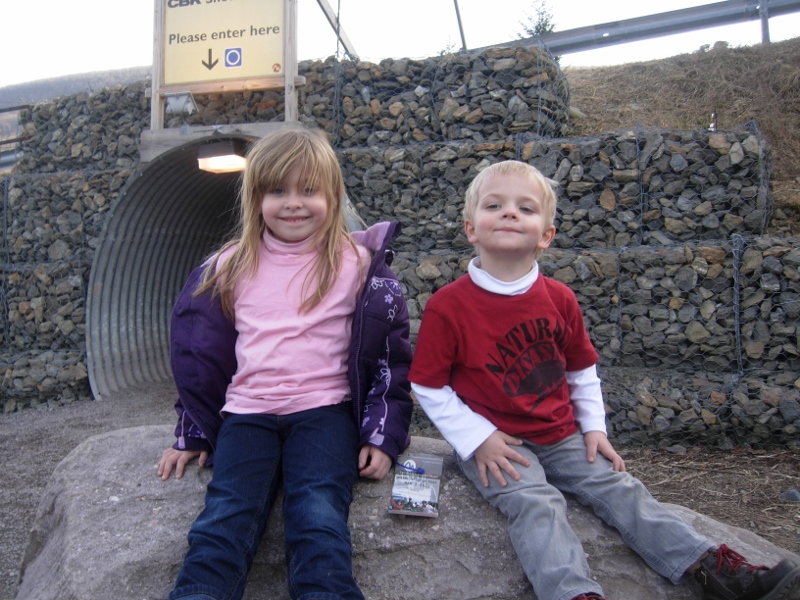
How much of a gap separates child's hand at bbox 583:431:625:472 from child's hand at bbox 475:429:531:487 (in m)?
0.24

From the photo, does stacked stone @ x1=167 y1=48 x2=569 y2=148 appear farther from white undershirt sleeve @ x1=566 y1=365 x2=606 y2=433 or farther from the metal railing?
white undershirt sleeve @ x1=566 y1=365 x2=606 y2=433

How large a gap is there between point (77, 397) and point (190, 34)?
4.33m

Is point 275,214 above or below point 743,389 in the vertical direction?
above

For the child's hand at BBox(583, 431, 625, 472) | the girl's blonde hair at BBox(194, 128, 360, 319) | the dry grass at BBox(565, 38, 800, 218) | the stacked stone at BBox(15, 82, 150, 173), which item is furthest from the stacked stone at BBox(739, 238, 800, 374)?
the stacked stone at BBox(15, 82, 150, 173)

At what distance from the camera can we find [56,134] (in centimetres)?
828

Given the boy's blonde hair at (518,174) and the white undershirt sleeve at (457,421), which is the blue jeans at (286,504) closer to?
the white undershirt sleeve at (457,421)

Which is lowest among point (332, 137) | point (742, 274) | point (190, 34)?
point (742, 274)

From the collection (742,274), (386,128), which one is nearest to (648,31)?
(386,128)

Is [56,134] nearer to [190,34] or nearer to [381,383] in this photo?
[190,34]

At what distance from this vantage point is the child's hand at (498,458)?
2086 millimetres

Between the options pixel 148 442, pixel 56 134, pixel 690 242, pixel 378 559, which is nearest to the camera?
pixel 378 559

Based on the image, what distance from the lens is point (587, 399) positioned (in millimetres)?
2340

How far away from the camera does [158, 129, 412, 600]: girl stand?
2107mm

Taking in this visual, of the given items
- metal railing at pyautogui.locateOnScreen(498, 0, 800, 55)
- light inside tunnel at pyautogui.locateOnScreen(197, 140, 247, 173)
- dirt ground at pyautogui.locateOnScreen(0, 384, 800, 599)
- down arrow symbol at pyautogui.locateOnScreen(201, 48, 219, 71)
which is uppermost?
metal railing at pyautogui.locateOnScreen(498, 0, 800, 55)
